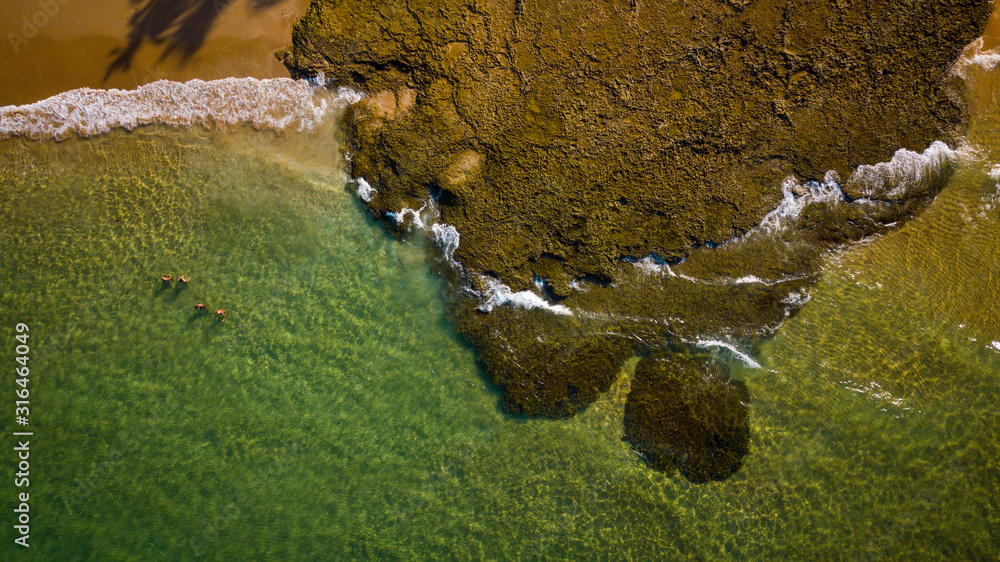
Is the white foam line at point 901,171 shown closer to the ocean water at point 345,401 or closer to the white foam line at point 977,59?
the ocean water at point 345,401

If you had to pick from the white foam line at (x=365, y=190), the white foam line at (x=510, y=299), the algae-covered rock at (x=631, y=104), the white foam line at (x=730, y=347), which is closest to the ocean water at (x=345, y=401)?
the white foam line at (x=730, y=347)

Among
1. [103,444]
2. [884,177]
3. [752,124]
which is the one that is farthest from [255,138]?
[884,177]

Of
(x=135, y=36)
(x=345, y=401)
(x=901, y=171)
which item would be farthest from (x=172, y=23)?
(x=901, y=171)

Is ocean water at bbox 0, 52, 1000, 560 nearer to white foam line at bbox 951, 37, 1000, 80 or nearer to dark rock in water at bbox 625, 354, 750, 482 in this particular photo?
dark rock in water at bbox 625, 354, 750, 482

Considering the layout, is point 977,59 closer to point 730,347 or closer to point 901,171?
point 901,171

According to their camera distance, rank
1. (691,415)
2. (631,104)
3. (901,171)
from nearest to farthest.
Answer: (631,104) < (901,171) < (691,415)
